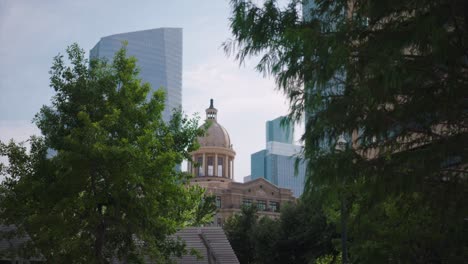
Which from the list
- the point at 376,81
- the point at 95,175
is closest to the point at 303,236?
the point at 95,175

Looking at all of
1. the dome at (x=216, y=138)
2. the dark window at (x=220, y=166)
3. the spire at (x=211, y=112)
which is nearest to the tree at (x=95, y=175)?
the dome at (x=216, y=138)

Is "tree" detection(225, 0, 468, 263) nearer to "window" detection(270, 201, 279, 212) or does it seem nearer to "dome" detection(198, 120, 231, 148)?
"dome" detection(198, 120, 231, 148)

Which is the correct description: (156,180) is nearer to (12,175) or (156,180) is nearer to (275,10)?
(12,175)

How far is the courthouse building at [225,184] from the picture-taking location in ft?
316

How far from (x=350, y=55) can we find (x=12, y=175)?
16366 mm

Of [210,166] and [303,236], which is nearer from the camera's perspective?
[303,236]

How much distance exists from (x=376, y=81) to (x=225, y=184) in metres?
91.6

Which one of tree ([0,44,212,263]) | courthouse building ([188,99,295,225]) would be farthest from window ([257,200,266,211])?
tree ([0,44,212,263])

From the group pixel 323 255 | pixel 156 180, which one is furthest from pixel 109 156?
pixel 323 255

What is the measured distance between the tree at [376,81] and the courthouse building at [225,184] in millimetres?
86621

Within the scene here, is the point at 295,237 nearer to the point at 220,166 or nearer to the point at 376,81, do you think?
the point at 376,81

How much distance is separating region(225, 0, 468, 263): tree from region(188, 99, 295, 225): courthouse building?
86.6m

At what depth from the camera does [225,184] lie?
324 feet

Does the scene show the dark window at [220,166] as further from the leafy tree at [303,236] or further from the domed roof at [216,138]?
the leafy tree at [303,236]
